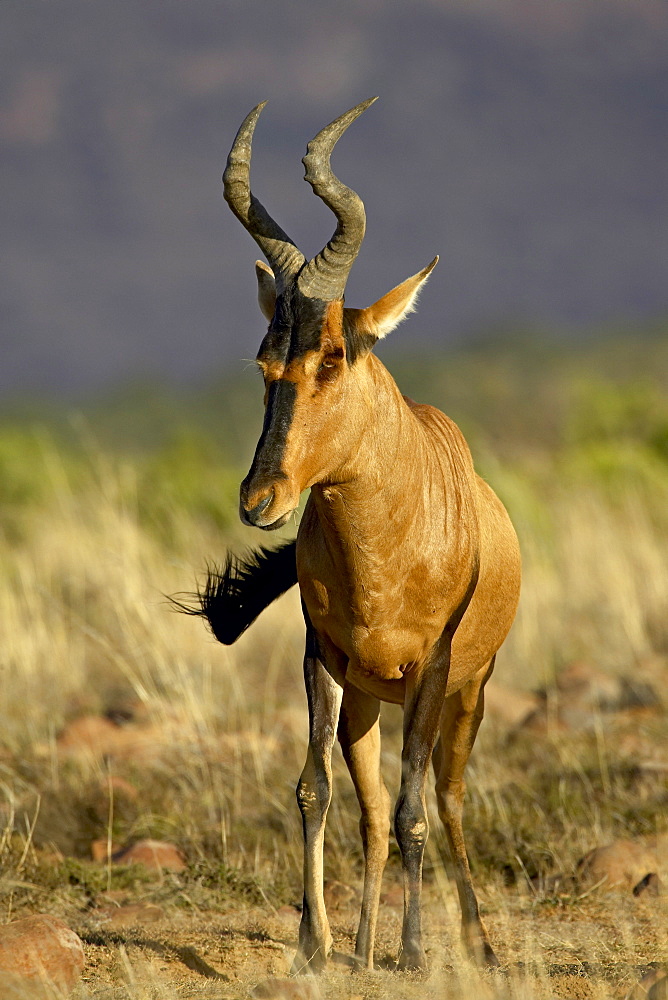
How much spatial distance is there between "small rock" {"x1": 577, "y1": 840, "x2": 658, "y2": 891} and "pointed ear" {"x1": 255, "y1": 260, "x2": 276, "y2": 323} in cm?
331

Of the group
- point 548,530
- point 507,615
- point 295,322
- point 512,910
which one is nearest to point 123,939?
point 512,910

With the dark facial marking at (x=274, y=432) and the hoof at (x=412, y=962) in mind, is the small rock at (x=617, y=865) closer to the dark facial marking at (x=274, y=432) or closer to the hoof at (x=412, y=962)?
the hoof at (x=412, y=962)

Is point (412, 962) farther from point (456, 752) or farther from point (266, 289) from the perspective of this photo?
point (266, 289)

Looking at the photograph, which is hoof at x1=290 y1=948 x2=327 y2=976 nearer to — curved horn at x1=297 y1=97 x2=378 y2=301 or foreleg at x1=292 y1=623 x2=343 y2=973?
foreleg at x1=292 y1=623 x2=343 y2=973

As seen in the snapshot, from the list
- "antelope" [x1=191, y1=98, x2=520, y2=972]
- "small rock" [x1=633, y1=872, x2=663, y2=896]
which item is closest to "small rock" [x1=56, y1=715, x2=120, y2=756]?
"antelope" [x1=191, y1=98, x2=520, y2=972]

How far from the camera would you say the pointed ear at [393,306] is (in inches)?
183

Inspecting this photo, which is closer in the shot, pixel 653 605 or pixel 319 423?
pixel 319 423

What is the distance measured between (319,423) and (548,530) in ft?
34.3

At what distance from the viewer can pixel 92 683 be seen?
33.4 feet

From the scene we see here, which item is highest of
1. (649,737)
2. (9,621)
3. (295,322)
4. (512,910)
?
(295,322)

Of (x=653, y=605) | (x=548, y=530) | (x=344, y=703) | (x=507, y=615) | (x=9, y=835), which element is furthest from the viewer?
(x=548, y=530)

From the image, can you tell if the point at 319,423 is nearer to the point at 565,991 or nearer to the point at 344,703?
the point at 344,703

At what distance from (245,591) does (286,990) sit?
218cm

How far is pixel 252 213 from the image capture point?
182 inches
